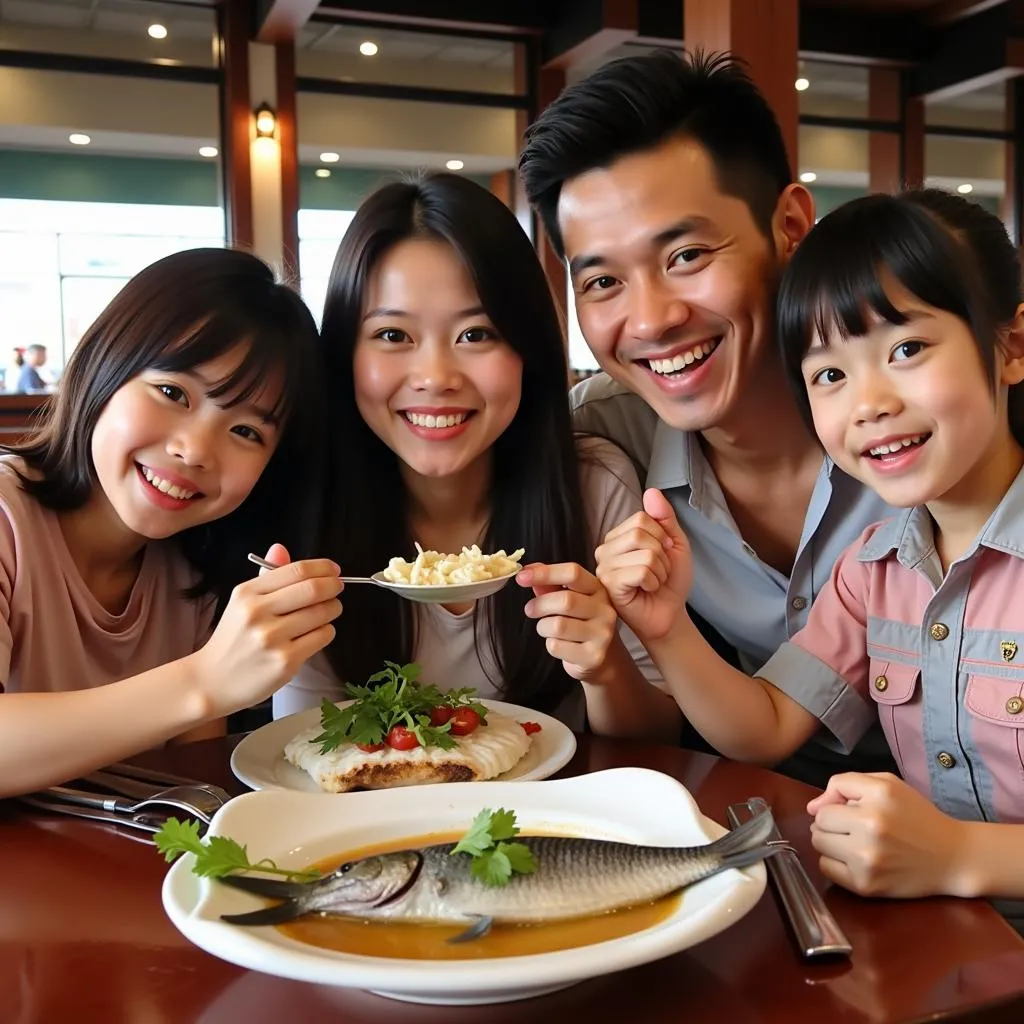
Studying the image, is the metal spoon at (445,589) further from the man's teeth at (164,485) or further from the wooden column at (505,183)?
the wooden column at (505,183)

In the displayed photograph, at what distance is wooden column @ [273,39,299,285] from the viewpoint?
900 centimetres

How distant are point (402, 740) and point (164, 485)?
76 cm

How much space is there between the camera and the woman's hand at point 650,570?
1.77m

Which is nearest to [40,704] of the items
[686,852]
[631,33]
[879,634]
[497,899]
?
[497,899]

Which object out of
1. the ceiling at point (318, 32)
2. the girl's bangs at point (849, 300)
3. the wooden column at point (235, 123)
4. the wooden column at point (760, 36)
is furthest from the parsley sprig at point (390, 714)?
the ceiling at point (318, 32)

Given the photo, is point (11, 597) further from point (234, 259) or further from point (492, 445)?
point (492, 445)

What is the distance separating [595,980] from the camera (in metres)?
1.00

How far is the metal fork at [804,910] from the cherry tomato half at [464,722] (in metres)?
0.57

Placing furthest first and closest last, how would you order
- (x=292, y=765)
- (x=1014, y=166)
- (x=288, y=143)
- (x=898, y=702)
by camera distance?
(x=1014, y=166) → (x=288, y=143) → (x=898, y=702) → (x=292, y=765)

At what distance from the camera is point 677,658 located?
1841 mm

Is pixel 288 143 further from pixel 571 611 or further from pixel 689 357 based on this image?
pixel 571 611

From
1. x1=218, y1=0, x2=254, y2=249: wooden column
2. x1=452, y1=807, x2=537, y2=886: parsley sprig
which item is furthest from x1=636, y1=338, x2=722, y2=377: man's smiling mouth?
x1=218, y1=0, x2=254, y2=249: wooden column

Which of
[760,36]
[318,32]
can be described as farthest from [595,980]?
[318,32]

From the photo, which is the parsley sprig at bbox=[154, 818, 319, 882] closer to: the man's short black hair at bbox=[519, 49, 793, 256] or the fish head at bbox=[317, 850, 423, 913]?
the fish head at bbox=[317, 850, 423, 913]
